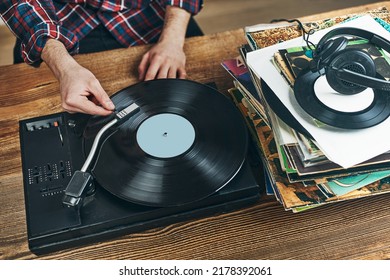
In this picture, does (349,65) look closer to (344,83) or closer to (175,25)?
(344,83)

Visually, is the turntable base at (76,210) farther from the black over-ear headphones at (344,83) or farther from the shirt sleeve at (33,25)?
the shirt sleeve at (33,25)

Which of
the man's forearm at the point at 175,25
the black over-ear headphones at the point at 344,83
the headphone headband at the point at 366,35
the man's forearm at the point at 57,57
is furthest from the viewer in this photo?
the man's forearm at the point at 175,25

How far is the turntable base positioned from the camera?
775mm

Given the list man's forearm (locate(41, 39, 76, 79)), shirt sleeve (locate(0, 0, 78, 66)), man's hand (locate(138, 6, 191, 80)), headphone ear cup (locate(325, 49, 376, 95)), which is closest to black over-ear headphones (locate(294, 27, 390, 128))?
headphone ear cup (locate(325, 49, 376, 95))

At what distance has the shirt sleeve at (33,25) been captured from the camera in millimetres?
1096

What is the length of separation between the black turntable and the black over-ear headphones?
0.14 meters

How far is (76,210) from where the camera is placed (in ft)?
2.55

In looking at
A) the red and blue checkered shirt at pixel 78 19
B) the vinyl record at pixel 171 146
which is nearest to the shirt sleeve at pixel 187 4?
the red and blue checkered shirt at pixel 78 19

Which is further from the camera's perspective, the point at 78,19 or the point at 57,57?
the point at 78,19

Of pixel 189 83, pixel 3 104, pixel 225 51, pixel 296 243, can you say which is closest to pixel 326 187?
pixel 296 243

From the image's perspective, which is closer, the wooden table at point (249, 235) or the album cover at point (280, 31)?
the wooden table at point (249, 235)

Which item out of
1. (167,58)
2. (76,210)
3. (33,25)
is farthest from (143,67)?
(76,210)

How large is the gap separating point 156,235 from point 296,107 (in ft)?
1.09

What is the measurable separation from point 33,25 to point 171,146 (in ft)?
1.71
